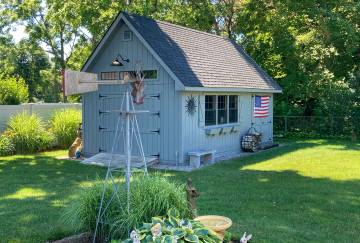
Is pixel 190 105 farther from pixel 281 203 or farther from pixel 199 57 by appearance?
pixel 281 203

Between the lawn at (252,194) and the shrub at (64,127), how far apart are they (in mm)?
2417

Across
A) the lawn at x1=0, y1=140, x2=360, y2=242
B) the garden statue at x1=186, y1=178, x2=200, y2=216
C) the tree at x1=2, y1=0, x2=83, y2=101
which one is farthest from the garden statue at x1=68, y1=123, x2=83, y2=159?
the tree at x1=2, y1=0, x2=83, y2=101

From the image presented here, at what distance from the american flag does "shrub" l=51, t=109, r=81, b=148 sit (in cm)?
678

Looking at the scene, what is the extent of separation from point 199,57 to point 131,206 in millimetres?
9514

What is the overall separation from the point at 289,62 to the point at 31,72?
25367mm

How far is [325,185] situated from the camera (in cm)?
887

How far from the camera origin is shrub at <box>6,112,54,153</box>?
1447 centimetres

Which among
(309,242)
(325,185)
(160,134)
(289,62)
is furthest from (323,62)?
(309,242)

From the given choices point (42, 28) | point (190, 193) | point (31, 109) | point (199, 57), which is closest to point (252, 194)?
point (190, 193)

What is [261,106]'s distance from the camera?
52.3ft

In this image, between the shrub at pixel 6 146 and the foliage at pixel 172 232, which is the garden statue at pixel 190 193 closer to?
the foliage at pixel 172 232

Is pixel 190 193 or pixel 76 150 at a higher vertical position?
pixel 190 193

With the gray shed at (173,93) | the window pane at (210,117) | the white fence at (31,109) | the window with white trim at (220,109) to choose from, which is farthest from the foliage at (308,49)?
the white fence at (31,109)

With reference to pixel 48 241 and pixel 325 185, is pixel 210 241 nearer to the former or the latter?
pixel 48 241
